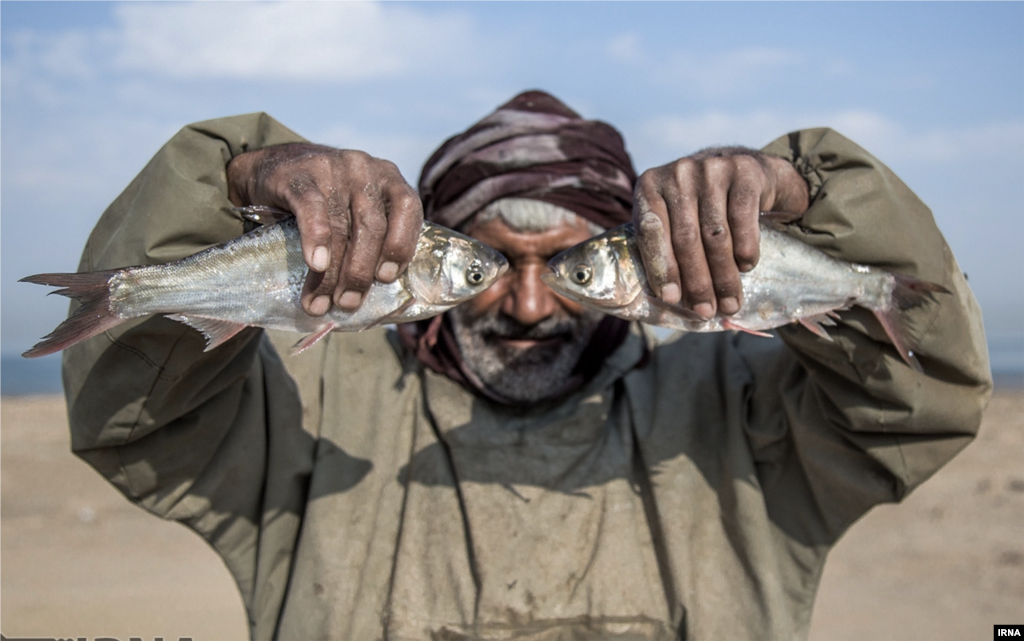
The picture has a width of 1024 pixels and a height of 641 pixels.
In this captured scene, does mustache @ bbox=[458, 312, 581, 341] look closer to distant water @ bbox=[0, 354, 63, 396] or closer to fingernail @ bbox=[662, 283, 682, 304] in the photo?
fingernail @ bbox=[662, 283, 682, 304]

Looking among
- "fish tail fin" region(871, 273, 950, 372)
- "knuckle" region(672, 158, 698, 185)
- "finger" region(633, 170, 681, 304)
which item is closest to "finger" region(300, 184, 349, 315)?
"finger" region(633, 170, 681, 304)

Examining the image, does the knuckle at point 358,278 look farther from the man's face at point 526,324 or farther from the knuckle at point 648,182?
the man's face at point 526,324

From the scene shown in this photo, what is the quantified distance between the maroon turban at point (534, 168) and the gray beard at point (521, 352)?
473 millimetres

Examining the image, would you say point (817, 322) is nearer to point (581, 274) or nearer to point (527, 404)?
point (581, 274)

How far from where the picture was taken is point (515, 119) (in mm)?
4027

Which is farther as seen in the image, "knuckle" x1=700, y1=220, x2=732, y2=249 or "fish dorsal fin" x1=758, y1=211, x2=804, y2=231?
"fish dorsal fin" x1=758, y1=211, x2=804, y2=231

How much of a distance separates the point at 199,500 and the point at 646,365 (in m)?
1.98

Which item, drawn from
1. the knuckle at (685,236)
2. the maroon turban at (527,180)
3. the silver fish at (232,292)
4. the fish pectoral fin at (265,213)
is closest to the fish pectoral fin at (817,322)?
the knuckle at (685,236)

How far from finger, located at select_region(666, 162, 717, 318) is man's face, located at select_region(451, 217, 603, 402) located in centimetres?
119

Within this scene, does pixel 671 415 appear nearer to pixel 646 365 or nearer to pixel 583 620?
pixel 646 365

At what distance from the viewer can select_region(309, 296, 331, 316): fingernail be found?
7.96 feet

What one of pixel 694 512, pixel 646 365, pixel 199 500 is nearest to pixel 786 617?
pixel 694 512

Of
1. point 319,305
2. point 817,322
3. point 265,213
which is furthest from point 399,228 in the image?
point 817,322

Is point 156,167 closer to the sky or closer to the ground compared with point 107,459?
closer to the sky
